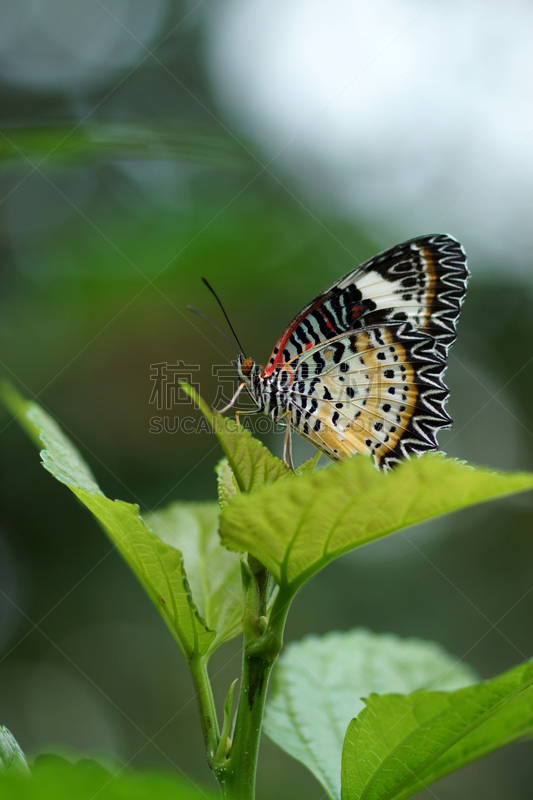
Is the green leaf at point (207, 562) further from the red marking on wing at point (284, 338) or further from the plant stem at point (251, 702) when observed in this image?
the red marking on wing at point (284, 338)

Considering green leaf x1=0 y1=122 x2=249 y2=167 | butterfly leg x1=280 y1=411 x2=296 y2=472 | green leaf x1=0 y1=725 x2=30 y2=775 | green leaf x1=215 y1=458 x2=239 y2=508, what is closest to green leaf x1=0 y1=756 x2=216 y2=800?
green leaf x1=0 y1=725 x2=30 y2=775

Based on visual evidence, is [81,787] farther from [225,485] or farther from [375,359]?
[375,359]

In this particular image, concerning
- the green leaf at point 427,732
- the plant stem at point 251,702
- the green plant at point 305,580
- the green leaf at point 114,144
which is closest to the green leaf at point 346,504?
the green plant at point 305,580

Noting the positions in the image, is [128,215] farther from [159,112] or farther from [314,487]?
[159,112]

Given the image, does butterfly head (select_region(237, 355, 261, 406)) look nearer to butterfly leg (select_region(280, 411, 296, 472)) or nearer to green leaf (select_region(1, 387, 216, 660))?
butterfly leg (select_region(280, 411, 296, 472))

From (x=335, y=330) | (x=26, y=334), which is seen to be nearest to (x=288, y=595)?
(x=335, y=330)

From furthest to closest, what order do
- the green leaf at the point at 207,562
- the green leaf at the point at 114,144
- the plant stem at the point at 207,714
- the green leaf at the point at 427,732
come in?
the green leaf at the point at 114,144, the green leaf at the point at 207,562, the plant stem at the point at 207,714, the green leaf at the point at 427,732
